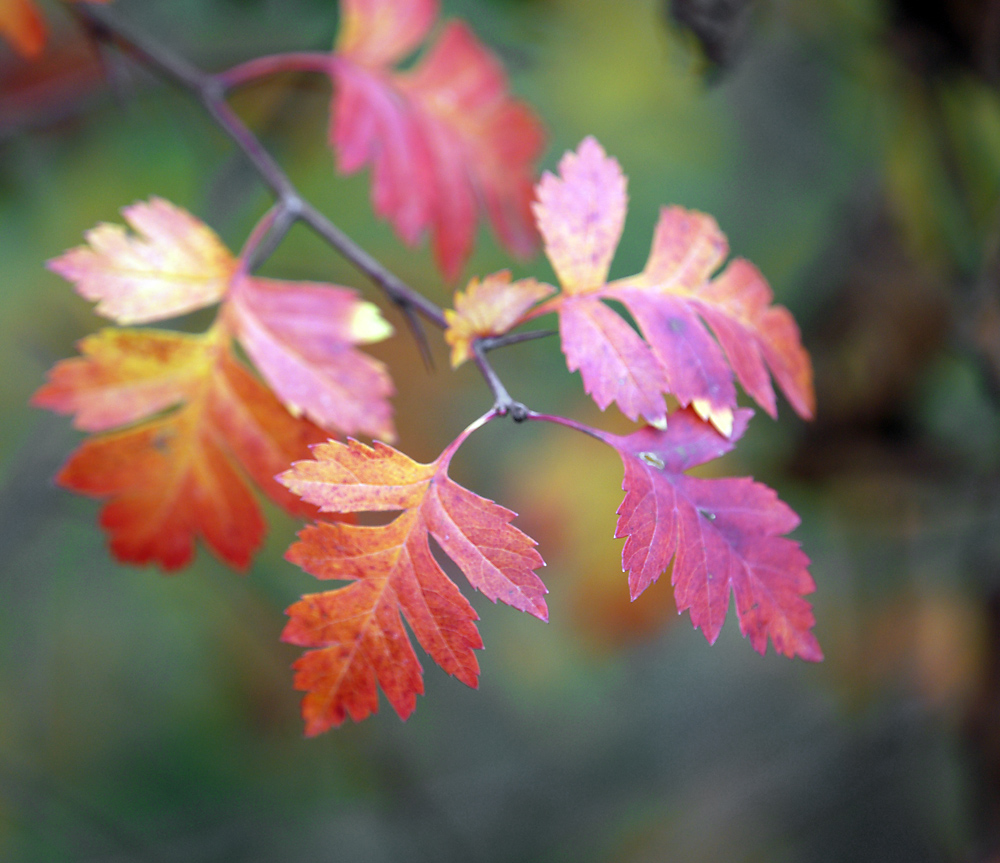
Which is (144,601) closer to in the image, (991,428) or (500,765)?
(500,765)

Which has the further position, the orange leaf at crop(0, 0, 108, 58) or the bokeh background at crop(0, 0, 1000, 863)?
the bokeh background at crop(0, 0, 1000, 863)

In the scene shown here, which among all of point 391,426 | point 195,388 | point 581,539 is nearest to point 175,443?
point 195,388

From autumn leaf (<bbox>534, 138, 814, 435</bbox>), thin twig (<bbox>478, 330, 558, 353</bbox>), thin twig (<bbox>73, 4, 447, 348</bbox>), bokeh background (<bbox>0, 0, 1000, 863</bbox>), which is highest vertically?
autumn leaf (<bbox>534, 138, 814, 435</bbox>)

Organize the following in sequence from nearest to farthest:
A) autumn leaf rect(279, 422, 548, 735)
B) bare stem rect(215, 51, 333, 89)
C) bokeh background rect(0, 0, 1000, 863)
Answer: autumn leaf rect(279, 422, 548, 735) < bare stem rect(215, 51, 333, 89) < bokeh background rect(0, 0, 1000, 863)

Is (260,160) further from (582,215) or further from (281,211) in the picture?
(582,215)

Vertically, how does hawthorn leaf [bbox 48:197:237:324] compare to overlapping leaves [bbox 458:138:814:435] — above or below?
below

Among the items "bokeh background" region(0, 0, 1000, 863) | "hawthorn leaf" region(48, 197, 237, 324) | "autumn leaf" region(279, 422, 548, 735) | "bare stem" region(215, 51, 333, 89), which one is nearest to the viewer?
"autumn leaf" region(279, 422, 548, 735)

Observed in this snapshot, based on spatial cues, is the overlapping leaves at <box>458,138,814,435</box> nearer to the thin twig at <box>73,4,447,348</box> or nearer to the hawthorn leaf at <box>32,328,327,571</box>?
the thin twig at <box>73,4,447,348</box>

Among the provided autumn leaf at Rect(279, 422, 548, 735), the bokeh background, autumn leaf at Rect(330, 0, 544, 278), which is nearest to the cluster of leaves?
autumn leaf at Rect(279, 422, 548, 735)
